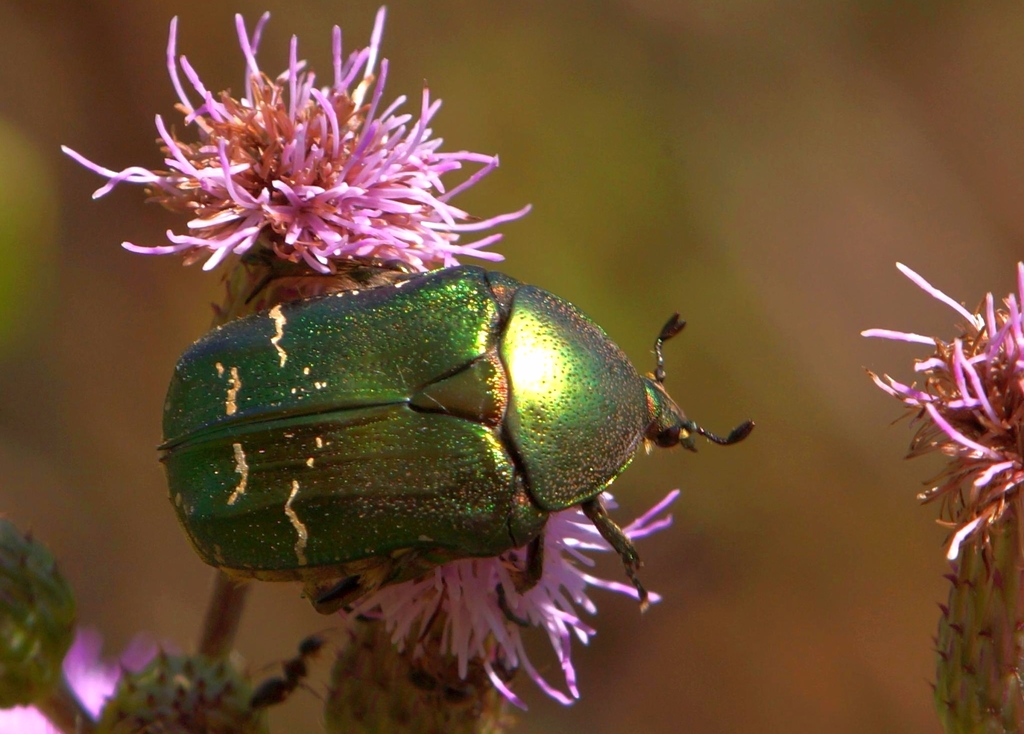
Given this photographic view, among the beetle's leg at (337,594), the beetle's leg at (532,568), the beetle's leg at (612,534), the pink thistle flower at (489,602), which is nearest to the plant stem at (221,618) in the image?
the pink thistle flower at (489,602)

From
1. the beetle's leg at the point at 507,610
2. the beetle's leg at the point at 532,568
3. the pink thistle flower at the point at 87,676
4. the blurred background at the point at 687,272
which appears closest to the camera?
the beetle's leg at the point at 532,568

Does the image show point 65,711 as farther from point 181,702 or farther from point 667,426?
point 667,426

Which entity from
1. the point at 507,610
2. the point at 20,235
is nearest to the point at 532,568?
the point at 507,610

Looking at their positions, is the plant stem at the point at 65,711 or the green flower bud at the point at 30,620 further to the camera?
the plant stem at the point at 65,711

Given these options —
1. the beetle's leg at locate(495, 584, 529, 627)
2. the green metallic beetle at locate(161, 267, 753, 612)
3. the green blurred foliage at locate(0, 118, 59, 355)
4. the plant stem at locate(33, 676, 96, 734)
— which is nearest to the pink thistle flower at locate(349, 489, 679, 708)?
the beetle's leg at locate(495, 584, 529, 627)

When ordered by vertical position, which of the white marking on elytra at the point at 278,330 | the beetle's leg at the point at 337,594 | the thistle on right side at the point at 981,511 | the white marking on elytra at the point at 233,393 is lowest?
the beetle's leg at the point at 337,594

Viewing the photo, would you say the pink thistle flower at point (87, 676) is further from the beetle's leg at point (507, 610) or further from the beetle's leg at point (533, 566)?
the beetle's leg at point (533, 566)

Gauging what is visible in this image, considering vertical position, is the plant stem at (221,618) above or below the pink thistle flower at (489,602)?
below

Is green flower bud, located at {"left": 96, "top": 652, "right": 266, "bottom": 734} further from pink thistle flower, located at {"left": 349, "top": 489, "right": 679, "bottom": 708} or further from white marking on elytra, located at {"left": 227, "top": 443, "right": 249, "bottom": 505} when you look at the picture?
white marking on elytra, located at {"left": 227, "top": 443, "right": 249, "bottom": 505}
